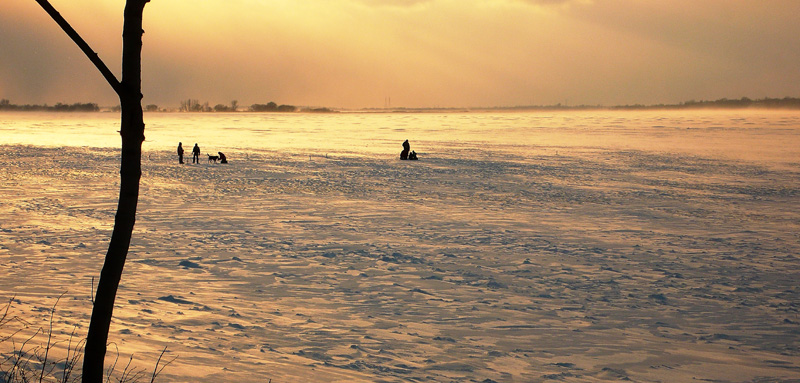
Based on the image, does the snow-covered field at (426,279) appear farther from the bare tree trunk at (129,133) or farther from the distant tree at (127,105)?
the distant tree at (127,105)

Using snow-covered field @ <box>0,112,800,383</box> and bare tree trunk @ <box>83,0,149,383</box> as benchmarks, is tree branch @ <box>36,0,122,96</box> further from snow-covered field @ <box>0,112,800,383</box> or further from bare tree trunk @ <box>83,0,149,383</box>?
snow-covered field @ <box>0,112,800,383</box>

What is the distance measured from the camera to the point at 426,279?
9.13 m

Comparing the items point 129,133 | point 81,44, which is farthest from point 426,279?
point 81,44

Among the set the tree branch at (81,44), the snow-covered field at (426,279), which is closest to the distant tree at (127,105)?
the tree branch at (81,44)

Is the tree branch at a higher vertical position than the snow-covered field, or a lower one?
higher

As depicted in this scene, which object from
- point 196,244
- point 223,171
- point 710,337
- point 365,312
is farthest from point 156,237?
point 223,171

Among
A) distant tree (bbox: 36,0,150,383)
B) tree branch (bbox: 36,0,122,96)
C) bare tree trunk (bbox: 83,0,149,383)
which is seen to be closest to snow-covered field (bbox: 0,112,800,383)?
bare tree trunk (bbox: 83,0,149,383)

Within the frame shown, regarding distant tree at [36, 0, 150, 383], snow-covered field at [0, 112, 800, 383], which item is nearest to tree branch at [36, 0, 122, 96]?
distant tree at [36, 0, 150, 383]

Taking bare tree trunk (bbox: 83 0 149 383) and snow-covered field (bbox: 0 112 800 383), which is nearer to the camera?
bare tree trunk (bbox: 83 0 149 383)

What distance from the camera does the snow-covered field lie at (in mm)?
5996

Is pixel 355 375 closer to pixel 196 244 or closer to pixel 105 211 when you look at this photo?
pixel 196 244

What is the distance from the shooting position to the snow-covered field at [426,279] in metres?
6.00

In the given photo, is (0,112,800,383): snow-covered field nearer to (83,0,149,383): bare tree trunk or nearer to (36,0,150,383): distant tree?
(83,0,149,383): bare tree trunk

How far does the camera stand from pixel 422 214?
1523 centimetres
